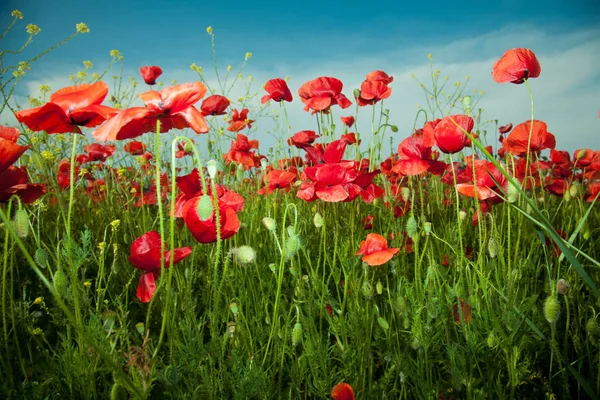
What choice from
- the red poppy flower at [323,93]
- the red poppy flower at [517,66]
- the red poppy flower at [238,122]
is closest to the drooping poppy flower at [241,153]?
the red poppy flower at [238,122]

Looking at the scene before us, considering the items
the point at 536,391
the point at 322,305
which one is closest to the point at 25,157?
the point at 322,305

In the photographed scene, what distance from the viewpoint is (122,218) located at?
3.13m

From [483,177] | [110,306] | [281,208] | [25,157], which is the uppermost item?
[25,157]

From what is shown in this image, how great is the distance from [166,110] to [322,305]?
3.02 ft

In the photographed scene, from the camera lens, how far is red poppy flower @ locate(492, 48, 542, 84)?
6.41ft

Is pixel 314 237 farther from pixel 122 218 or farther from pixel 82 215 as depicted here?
pixel 82 215

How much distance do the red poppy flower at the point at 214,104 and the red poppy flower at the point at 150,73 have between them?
2.47 feet

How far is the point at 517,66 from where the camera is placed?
1.96 metres

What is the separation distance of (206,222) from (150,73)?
255cm

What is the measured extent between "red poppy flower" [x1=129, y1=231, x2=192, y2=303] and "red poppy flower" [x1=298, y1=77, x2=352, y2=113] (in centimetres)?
161

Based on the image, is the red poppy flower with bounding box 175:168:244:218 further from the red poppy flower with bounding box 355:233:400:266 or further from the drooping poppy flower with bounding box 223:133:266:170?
the drooping poppy flower with bounding box 223:133:266:170

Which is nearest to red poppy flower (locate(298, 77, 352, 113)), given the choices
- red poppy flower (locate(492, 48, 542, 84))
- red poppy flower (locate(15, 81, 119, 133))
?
red poppy flower (locate(492, 48, 542, 84))

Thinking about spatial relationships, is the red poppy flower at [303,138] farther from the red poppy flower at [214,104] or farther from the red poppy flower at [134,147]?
the red poppy flower at [134,147]

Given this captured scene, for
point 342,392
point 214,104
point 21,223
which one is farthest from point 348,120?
Answer: point 21,223
